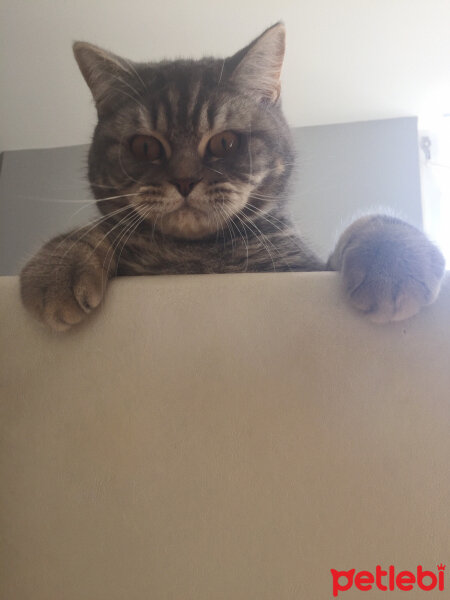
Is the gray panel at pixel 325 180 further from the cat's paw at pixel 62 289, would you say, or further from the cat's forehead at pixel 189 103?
the cat's paw at pixel 62 289

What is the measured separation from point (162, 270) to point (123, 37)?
1601 mm

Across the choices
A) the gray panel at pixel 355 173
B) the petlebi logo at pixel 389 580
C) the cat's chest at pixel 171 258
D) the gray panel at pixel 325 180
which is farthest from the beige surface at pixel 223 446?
the gray panel at pixel 355 173

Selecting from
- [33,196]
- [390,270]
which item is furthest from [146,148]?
[33,196]

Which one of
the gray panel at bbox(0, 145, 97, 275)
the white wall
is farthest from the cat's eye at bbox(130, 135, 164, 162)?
the gray panel at bbox(0, 145, 97, 275)

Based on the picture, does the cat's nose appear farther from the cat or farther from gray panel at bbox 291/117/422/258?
gray panel at bbox 291/117/422/258

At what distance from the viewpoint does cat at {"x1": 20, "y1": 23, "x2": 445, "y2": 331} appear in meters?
0.78

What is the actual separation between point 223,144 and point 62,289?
42 cm

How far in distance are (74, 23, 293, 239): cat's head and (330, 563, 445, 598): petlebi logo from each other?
0.60 meters

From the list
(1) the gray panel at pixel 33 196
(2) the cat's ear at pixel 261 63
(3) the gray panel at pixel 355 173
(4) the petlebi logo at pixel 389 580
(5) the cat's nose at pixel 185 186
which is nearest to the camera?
(4) the petlebi logo at pixel 389 580

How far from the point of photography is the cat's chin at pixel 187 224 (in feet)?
3.04

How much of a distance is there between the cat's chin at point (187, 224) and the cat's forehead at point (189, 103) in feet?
0.53

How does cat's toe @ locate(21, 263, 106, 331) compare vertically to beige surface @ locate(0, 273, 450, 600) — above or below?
above

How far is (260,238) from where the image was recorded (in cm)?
103

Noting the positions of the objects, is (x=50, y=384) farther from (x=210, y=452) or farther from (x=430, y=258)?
(x=430, y=258)
